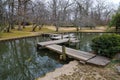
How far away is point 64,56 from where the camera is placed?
9.07 metres

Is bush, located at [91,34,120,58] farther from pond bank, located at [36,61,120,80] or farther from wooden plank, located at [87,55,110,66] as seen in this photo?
pond bank, located at [36,61,120,80]

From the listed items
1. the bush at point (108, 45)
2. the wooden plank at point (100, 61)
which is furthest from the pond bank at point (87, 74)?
the bush at point (108, 45)

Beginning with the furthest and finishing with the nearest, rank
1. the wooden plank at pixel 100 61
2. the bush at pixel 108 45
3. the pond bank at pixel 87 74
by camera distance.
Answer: the bush at pixel 108 45
the wooden plank at pixel 100 61
the pond bank at pixel 87 74

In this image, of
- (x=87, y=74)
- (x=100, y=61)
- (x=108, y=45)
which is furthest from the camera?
(x=108, y=45)

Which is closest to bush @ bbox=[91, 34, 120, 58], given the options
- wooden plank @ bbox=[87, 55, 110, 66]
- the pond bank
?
wooden plank @ bbox=[87, 55, 110, 66]

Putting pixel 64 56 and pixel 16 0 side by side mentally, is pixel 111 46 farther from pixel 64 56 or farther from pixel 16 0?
pixel 16 0

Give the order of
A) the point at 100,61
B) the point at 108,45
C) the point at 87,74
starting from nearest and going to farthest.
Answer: the point at 87,74 < the point at 100,61 < the point at 108,45

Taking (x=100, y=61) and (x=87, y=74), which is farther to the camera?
(x=100, y=61)

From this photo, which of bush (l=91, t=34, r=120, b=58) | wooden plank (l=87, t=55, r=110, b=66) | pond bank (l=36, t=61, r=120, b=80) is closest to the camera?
pond bank (l=36, t=61, r=120, b=80)

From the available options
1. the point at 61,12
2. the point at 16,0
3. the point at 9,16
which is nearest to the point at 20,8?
the point at 16,0

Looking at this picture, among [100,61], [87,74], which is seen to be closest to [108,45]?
[100,61]

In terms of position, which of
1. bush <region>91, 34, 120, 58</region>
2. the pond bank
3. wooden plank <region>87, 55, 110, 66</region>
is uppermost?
bush <region>91, 34, 120, 58</region>

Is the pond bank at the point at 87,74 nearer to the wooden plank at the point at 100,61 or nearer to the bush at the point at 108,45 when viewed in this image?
the wooden plank at the point at 100,61

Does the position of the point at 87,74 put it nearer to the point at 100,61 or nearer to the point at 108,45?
the point at 100,61
